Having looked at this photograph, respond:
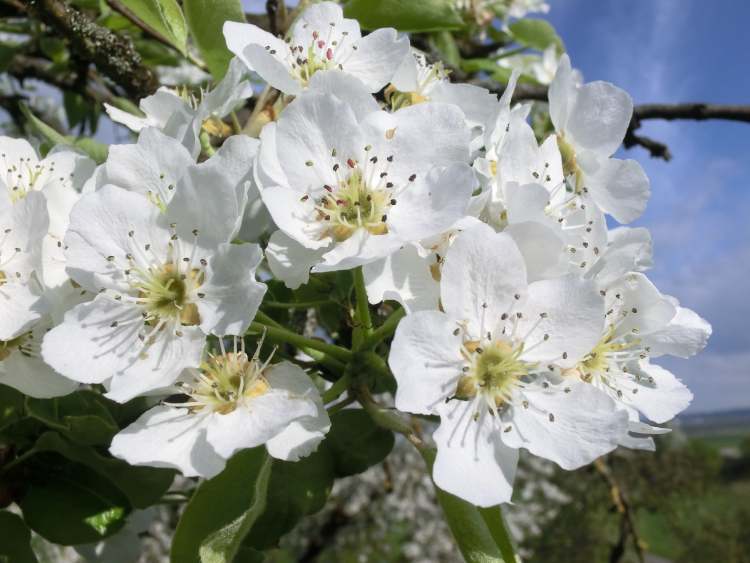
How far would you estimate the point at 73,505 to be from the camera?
1327 millimetres

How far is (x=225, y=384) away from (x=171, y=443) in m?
0.11

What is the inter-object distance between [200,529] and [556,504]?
12276mm

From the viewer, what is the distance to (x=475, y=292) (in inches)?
43.6

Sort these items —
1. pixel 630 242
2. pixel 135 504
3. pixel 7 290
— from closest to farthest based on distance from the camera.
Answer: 1. pixel 7 290
2. pixel 630 242
3. pixel 135 504

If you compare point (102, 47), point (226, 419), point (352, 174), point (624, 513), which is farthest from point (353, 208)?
point (624, 513)

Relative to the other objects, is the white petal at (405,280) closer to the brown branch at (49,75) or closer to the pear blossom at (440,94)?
the pear blossom at (440,94)

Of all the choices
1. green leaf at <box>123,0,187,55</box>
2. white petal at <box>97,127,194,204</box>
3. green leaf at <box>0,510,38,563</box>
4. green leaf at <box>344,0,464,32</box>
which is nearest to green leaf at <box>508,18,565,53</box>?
green leaf at <box>344,0,464,32</box>

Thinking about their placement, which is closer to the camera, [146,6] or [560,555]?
[146,6]

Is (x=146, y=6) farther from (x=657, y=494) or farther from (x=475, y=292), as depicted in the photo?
(x=657, y=494)

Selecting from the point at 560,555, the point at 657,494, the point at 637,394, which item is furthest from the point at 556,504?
the point at 637,394

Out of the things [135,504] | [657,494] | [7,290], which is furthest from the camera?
[657,494]

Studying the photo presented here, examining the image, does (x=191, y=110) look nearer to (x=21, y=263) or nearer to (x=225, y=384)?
(x=21, y=263)

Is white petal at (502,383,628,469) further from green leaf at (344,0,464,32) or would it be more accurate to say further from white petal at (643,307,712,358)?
green leaf at (344,0,464,32)

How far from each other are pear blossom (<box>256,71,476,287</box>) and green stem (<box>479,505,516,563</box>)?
44cm
